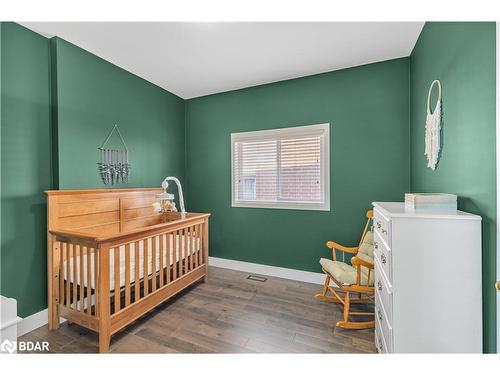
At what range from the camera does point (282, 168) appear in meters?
3.04

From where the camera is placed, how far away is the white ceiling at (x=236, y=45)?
76.7 inches

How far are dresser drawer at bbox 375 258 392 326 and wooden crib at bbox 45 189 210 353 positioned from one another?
1826mm

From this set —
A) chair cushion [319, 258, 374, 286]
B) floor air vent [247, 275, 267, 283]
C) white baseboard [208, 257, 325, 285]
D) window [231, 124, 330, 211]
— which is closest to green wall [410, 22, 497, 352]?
chair cushion [319, 258, 374, 286]

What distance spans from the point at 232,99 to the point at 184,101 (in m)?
0.88

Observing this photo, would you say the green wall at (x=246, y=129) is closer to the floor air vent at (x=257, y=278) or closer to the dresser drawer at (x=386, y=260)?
the floor air vent at (x=257, y=278)

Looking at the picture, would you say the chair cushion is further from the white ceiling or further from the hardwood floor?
the white ceiling

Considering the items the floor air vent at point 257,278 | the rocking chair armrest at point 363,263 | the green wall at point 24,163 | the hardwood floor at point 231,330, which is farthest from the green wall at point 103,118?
the rocking chair armrest at point 363,263

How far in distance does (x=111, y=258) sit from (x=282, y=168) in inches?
85.0

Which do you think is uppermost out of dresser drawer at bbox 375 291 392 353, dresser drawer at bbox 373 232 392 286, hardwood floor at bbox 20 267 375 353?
dresser drawer at bbox 373 232 392 286

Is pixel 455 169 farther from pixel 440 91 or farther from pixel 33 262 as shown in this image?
pixel 33 262

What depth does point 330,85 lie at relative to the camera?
2740 millimetres

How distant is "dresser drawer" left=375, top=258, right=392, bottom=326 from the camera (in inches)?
49.6

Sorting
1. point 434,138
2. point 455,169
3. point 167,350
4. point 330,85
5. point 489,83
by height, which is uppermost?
point 330,85
